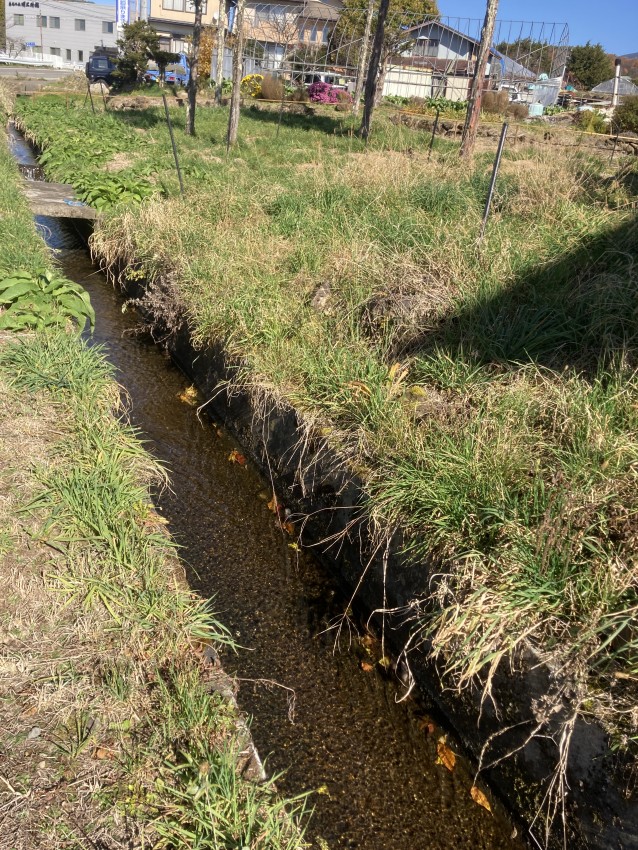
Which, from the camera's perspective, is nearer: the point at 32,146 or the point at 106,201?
the point at 106,201

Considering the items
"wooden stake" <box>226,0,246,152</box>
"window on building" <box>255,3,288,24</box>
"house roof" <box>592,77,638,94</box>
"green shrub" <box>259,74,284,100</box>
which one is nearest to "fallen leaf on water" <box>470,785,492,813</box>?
"wooden stake" <box>226,0,246,152</box>

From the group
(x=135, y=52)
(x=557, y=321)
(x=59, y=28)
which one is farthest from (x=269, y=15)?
(x=59, y=28)

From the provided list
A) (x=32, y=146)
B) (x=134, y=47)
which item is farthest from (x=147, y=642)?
(x=134, y=47)

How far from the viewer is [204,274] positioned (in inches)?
259

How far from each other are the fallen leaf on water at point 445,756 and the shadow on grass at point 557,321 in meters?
2.45

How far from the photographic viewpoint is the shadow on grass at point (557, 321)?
462cm

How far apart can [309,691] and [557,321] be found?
3178 millimetres

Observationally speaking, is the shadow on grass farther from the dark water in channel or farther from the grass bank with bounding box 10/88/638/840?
the dark water in channel

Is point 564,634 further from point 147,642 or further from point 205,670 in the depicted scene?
point 147,642

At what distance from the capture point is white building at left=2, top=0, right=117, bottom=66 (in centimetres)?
5091

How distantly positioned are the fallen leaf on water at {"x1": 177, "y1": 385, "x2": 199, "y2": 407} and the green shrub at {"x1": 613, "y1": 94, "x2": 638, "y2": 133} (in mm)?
16409

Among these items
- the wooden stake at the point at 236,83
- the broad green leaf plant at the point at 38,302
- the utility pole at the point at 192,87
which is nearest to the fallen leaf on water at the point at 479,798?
the broad green leaf plant at the point at 38,302

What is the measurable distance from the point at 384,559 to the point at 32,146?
16868 mm

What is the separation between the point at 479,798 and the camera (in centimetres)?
303
